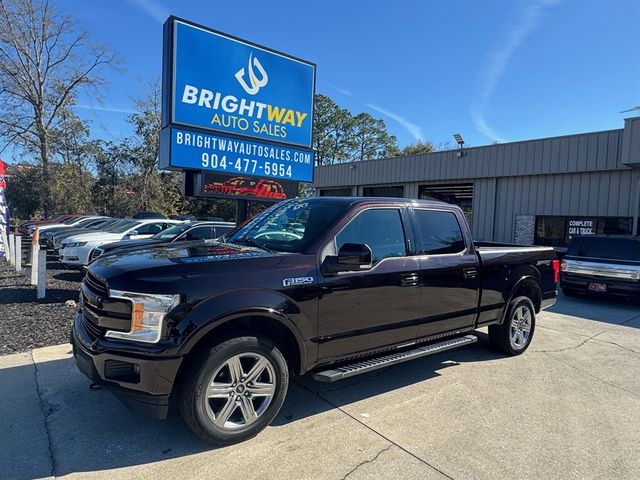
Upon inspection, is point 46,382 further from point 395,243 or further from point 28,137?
point 28,137

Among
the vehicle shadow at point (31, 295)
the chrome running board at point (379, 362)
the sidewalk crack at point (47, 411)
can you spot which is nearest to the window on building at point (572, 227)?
the chrome running board at point (379, 362)

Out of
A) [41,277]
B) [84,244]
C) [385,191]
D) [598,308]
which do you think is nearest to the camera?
[41,277]

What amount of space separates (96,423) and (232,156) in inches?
244

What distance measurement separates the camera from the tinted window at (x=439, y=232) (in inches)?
183

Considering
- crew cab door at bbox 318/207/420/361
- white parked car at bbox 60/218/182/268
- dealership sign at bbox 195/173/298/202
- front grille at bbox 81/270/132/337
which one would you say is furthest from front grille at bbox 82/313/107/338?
white parked car at bbox 60/218/182/268

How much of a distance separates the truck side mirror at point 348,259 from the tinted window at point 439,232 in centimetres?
113

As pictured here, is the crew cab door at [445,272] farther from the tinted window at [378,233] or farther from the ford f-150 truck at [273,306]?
the tinted window at [378,233]

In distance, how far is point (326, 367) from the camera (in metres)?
3.83

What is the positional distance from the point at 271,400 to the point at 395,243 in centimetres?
195

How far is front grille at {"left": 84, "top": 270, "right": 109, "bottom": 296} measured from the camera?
317 centimetres

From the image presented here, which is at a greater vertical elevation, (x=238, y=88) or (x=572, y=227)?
(x=238, y=88)

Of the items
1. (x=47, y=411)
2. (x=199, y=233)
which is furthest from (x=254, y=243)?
(x=199, y=233)

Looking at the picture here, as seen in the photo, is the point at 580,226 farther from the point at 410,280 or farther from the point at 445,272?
the point at 410,280

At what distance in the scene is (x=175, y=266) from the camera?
3.17 meters
